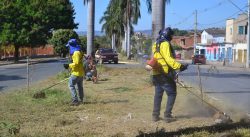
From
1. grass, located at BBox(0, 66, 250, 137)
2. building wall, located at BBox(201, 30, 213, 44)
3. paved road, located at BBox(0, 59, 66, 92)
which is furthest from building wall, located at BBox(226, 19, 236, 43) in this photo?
grass, located at BBox(0, 66, 250, 137)

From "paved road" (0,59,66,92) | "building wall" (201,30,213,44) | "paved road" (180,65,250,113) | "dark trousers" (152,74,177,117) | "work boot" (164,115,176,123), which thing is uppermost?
"building wall" (201,30,213,44)

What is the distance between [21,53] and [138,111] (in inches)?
2908

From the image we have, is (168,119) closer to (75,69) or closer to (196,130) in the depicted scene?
(196,130)

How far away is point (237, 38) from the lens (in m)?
88.4

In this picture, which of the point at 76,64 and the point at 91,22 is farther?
the point at 91,22

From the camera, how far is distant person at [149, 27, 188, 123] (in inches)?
373

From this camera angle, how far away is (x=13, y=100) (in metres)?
14.0

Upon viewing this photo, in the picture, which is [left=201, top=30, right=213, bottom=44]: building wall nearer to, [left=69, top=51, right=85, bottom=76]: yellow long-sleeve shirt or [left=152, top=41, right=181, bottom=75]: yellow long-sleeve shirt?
[left=69, top=51, right=85, bottom=76]: yellow long-sleeve shirt

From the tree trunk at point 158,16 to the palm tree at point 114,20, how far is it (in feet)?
151

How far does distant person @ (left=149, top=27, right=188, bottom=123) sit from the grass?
342mm

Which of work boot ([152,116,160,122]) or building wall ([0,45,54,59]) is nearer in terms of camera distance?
work boot ([152,116,160,122])

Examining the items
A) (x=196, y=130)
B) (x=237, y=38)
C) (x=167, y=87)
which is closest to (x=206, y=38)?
(x=237, y=38)

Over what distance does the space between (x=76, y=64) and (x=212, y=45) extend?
300 ft

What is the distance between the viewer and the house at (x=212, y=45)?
95375 mm
